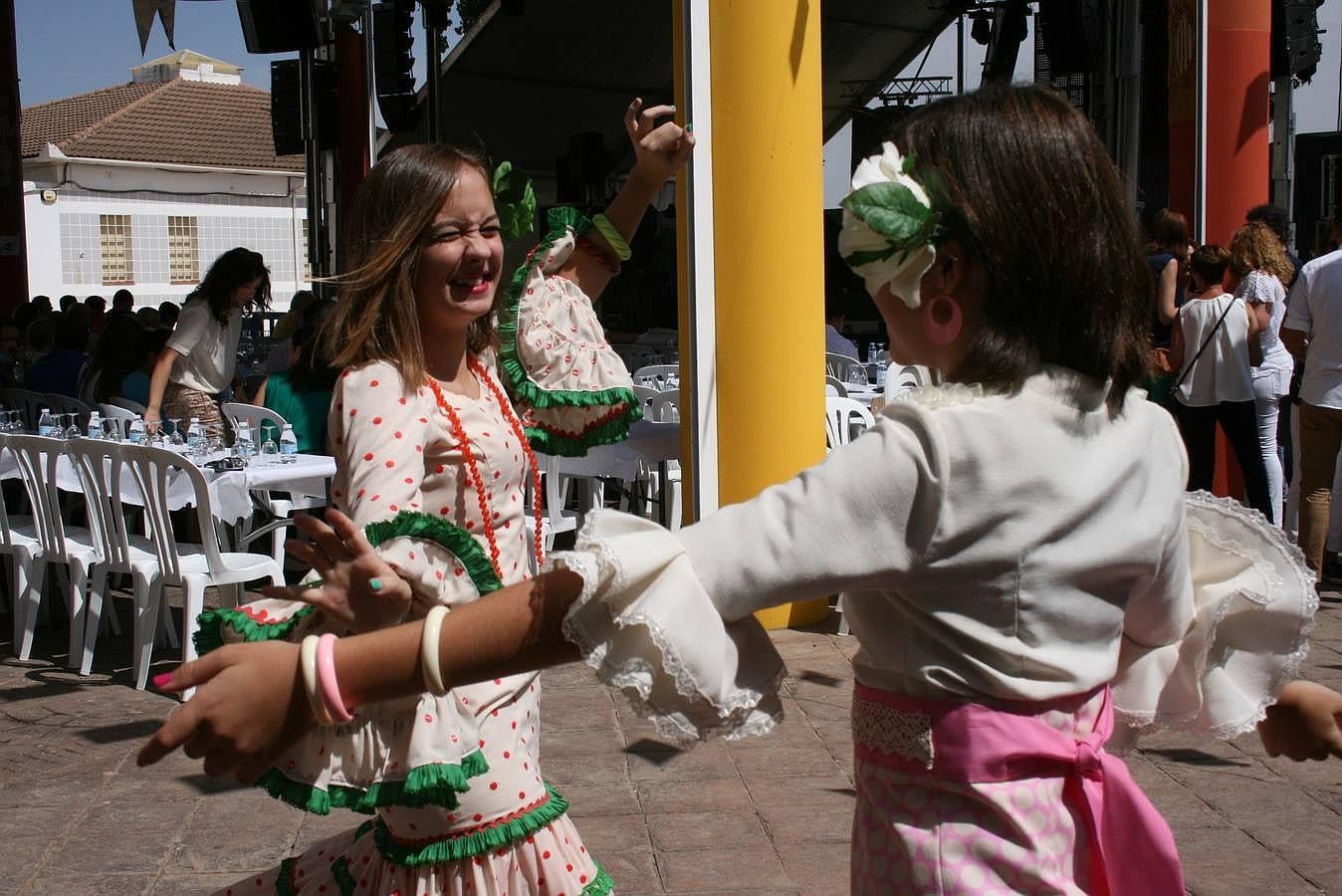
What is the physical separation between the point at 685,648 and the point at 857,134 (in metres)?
A: 24.6

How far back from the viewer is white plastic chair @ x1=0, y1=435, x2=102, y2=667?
19.7 ft

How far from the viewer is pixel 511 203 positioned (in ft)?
8.32

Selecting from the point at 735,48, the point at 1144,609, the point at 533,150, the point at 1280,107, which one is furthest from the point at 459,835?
the point at 533,150

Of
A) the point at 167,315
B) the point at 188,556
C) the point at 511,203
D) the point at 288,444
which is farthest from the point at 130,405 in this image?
the point at 511,203

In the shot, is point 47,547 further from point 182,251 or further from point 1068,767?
point 182,251

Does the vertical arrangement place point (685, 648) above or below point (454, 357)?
below

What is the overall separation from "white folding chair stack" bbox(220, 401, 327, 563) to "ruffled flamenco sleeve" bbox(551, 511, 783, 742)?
5250 millimetres

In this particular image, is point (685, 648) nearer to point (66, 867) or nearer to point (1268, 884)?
point (1268, 884)

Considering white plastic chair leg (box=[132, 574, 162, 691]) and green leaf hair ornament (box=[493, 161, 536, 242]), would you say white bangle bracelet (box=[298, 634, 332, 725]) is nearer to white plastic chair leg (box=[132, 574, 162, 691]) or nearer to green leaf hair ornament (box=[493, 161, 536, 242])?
green leaf hair ornament (box=[493, 161, 536, 242])

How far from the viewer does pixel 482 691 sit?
7.02 feet

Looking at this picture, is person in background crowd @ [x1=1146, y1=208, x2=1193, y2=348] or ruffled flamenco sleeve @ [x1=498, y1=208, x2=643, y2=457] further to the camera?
person in background crowd @ [x1=1146, y1=208, x2=1193, y2=348]

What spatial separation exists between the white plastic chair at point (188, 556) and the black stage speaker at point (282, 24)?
27.2 ft

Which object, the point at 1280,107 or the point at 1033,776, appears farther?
the point at 1280,107

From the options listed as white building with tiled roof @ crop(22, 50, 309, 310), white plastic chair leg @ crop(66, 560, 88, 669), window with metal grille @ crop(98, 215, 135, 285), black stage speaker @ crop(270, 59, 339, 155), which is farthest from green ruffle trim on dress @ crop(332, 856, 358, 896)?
window with metal grille @ crop(98, 215, 135, 285)
